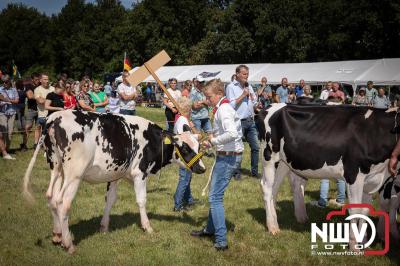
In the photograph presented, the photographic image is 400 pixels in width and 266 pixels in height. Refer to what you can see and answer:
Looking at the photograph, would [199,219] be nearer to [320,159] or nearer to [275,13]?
[320,159]

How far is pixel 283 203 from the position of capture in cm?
845

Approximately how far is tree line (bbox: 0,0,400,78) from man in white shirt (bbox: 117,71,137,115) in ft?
114

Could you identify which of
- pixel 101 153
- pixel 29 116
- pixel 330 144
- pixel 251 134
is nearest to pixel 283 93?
pixel 251 134

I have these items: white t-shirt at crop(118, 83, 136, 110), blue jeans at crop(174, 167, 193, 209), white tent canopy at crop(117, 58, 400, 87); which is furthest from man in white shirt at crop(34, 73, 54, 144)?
white tent canopy at crop(117, 58, 400, 87)

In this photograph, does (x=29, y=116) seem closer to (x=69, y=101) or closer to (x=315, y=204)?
(x=69, y=101)

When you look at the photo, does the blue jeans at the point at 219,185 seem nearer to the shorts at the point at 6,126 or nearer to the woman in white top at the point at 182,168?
the woman in white top at the point at 182,168

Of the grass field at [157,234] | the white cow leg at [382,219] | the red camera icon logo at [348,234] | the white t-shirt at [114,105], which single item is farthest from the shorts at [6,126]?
the white cow leg at [382,219]

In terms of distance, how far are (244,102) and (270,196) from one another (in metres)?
3.20

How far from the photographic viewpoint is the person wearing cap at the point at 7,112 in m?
12.6

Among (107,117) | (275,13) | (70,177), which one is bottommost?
(70,177)

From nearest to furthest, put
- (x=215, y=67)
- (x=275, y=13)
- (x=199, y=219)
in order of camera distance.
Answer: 1. (x=199, y=219)
2. (x=215, y=67)
3. (x=275, y=13)

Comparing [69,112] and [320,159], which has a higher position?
[69,112]

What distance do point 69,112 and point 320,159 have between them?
373cm

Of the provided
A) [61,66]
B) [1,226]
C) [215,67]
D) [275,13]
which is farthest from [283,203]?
[61,66]
